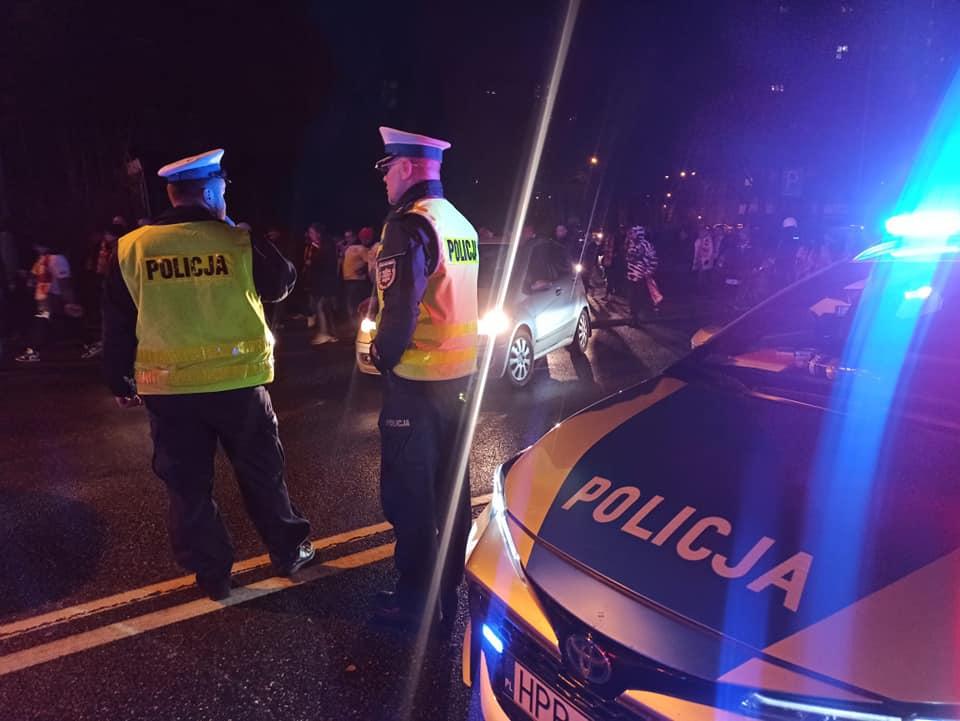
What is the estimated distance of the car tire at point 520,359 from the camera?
288 inches

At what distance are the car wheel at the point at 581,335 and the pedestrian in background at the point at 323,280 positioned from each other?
12.3 feet

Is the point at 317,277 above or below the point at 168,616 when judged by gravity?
above

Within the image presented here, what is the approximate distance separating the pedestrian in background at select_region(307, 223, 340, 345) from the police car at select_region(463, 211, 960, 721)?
8.97 m

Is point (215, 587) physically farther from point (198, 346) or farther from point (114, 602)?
point (198, 346)

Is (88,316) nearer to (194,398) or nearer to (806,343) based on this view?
(194,398)

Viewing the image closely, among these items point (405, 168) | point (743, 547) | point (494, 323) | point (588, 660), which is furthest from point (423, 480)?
point (494, 323)

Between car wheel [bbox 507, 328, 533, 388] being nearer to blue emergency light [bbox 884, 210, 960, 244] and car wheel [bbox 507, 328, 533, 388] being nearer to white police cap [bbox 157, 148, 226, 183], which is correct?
white police cap [bbox 157, 148, 226, 183]

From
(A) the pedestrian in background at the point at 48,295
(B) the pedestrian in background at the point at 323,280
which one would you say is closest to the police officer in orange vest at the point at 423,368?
(A) the pedestrian in background at the point at 48,295

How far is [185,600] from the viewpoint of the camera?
336 centimetres

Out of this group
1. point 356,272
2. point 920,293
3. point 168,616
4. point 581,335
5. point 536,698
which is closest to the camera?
point 536,698

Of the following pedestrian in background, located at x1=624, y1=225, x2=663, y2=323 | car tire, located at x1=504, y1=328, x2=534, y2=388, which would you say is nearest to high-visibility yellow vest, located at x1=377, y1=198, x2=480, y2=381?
car tire, located at x1=504, y1=328, x2=534, y2=388

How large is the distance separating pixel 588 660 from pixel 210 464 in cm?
222

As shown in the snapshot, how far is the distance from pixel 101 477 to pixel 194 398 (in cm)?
236

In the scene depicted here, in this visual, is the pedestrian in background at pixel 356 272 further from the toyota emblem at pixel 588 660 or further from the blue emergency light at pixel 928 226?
the toyota emblem at pixel 588 660
